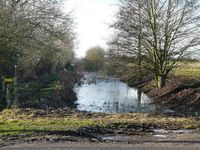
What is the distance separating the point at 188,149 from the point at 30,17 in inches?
635

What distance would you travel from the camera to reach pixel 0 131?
48.4 ft

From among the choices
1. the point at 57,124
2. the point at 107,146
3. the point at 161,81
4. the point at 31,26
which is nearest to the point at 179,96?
the point at 161,81

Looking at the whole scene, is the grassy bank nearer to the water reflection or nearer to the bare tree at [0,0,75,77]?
the bare tree at [0,0,75,77]

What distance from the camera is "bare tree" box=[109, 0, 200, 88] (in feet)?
136

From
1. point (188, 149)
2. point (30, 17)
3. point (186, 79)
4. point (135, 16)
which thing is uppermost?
point (135, 16)

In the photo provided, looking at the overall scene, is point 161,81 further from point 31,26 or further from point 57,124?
point 57,124

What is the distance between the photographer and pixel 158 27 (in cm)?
4197

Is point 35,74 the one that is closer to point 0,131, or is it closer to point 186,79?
point 186,79

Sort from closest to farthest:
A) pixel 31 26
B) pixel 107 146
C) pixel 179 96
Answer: pixel 107 146 → pixel 31 26 → pixel 179 96

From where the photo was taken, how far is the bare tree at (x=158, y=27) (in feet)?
136

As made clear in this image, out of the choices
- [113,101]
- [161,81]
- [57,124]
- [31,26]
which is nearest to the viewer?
[57,124]

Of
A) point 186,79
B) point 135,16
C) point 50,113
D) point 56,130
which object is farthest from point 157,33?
point 56,130

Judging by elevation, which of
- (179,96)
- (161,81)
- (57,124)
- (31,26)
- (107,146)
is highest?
(31,26)

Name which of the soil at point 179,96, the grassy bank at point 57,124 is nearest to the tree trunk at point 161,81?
the soil at point 179,96
